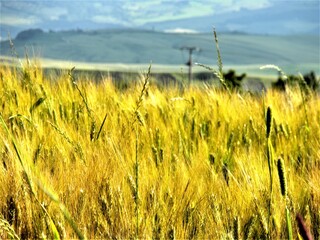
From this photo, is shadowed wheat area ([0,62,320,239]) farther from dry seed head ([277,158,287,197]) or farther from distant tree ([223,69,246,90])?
distant tree ([223,69,246,90])

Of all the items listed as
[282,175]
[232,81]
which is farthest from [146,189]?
[232,81]

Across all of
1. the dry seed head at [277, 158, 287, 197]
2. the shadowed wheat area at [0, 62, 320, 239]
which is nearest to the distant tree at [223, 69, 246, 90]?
the shadowed wheat area at [0, 62, 320, 239]

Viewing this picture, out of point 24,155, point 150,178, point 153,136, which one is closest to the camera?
point 24,155

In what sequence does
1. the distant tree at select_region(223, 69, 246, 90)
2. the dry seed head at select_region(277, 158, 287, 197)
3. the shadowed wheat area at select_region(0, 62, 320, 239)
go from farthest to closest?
1. the distant tree at select_region(223, 69, 246, 90)
2. the shadowed wheat area at select_region(0, 62, 320, 239)
3. the dry seed head at select_region(277, 158, 287, 197)

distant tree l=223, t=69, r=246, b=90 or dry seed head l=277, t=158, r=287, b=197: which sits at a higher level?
dry seed head l=277, t=158, r=287, b=197

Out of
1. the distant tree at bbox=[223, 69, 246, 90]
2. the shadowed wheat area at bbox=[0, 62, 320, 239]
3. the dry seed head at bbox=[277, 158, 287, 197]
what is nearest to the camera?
the dry seed head at bbox=[277, 158, 287, 197]

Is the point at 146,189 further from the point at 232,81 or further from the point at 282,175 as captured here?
the point at 232,81

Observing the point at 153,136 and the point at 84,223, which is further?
the point at 153,136

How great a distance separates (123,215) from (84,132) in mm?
1046

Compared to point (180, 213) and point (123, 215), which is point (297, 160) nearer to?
point (180, 213)

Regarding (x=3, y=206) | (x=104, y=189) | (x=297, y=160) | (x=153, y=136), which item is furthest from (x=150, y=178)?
(x=297, y=160)

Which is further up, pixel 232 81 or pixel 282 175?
pixel 282 175

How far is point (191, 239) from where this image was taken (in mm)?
1444

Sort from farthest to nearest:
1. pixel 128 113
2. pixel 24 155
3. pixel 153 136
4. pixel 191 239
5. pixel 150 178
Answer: pixel 128 113 → pixel 153 136 → pixel 150 178 → pixel 191 239 → pixel 24 155
